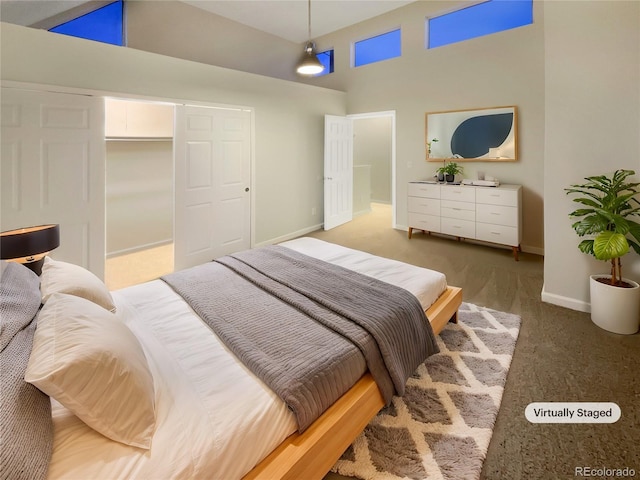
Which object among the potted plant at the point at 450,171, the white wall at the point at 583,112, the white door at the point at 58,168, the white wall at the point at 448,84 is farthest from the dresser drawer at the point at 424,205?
the white door at the point at 58,168

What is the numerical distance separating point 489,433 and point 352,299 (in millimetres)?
941

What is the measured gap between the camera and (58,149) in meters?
3.11

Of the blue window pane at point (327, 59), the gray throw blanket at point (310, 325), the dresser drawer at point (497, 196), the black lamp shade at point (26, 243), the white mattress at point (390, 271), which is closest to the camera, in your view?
the gray throw blanket at point (310, 325)

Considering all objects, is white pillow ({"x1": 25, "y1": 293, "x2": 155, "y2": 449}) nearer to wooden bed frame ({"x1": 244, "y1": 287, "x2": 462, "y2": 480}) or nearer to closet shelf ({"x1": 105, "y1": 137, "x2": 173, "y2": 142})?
wooden bed frame ({"x1": 244, "y1": 287, "x2": 462, "y2": 480})

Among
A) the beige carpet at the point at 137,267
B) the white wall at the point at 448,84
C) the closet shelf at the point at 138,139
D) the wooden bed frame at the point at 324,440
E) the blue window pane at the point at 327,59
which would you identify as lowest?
the wooden bed frame at the point at 324,440

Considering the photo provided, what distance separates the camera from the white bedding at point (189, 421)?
1002 millimetres

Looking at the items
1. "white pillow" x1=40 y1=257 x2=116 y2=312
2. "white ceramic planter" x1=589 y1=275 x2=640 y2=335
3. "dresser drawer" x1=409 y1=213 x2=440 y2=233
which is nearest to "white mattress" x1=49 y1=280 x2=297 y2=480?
"white pillow" x1=40 y1=257 x2=116 y2=312

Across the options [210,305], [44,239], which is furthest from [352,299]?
[44,239]

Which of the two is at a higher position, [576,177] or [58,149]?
[58,149]

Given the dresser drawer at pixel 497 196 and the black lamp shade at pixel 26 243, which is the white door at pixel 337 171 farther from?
the black lamp shade at pixel 26 243

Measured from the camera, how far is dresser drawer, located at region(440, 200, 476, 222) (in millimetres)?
4754

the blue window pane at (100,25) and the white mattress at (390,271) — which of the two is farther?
the blue window pane at (100,25)

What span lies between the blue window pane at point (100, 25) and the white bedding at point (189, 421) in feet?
13.4

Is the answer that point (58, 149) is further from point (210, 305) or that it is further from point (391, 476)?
point (391, 476)
